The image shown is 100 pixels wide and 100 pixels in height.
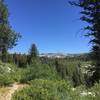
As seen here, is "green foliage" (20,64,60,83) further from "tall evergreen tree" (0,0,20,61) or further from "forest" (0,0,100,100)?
"tall evergreen tree" (0,0,20,61)

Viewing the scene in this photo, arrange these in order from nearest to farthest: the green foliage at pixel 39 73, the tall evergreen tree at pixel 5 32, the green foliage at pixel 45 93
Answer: the green foliage at pixel 45 93 < the green foliage at pixel 39 73 < the tall evergreen tree at pixel 5 32

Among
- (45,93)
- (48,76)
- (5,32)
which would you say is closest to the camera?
(45,93)

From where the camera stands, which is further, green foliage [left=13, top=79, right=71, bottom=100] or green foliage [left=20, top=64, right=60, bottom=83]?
green foliage [left=20, top=64, right=60, bottom=83]

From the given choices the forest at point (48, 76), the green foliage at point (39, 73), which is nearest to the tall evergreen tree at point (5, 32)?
the forest at point (48, 76)

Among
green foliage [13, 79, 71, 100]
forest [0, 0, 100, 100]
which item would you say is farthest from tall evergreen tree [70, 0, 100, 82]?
green foliage [13, 79, 71, 100]

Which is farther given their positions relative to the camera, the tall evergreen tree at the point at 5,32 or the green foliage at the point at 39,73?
the tall evergreen tree at the point at 5,32

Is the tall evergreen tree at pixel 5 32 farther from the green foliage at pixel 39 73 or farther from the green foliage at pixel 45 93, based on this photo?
the green foliage at pixel 45 93

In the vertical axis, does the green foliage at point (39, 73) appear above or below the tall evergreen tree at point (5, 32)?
below

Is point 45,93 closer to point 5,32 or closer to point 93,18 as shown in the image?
point 93,18

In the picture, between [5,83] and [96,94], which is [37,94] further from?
[5,83]

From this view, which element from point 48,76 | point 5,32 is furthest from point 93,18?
point 5,32

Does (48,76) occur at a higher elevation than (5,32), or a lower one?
lower

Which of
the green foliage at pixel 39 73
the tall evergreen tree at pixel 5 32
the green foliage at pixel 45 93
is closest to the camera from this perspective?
the green foliage at pixel 45 93

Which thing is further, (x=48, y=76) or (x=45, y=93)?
(x=48, y=76)
